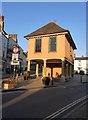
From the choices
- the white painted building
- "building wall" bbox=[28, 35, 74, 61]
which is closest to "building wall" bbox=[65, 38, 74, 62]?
"building wall" bbox=[28, 35, 74, 61]

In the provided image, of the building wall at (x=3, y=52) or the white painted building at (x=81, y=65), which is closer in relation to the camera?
the building wall at (x=3, y=52)

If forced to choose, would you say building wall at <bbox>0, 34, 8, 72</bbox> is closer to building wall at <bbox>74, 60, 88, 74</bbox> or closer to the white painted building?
the white painted building

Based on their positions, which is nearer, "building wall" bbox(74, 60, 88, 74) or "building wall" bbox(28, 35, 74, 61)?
"building wall" bbox(28, 35, 74, 61)

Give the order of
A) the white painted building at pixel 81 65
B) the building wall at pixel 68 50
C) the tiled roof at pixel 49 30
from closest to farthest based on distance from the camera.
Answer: the tiled roof at pixel 49 30
the building wall at pixel 68 50
the white painted building at pixel 81 65

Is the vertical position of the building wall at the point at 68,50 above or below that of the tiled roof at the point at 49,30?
below

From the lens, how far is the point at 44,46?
1623 inches

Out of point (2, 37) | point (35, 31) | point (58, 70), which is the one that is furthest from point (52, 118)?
point (2, 37)

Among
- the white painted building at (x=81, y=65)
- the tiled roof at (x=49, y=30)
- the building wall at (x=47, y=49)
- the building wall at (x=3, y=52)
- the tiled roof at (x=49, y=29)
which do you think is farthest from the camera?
the white painted building at (x=81, y=65)

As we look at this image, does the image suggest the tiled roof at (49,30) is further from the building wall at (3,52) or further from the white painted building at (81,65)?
the white painted building at (81,65)

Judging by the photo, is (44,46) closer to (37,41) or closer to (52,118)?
(37,41)

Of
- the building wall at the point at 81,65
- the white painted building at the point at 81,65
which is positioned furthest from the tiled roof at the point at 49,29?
the building wall at the point at 81,65

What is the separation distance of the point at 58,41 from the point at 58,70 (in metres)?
11.5

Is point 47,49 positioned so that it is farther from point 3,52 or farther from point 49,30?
point 3,52

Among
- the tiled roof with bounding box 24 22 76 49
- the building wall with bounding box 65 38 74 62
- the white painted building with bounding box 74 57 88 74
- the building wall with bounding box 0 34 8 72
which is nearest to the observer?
the tiled roof with bounding box 24 22 76 49
